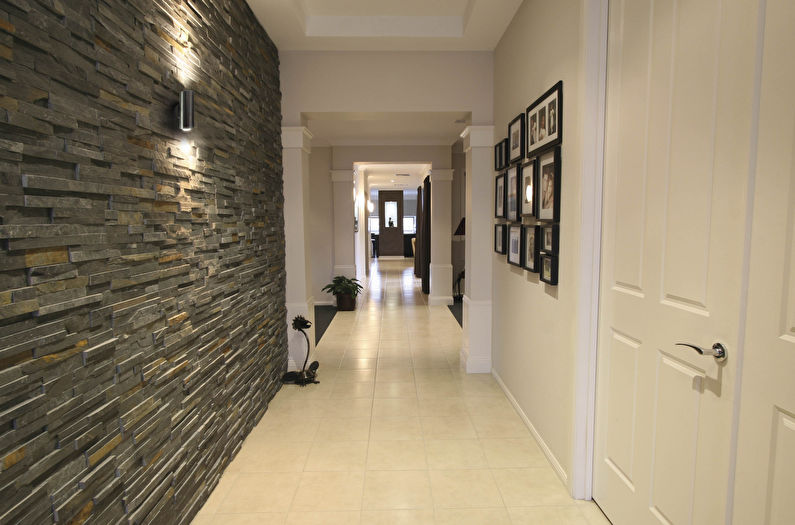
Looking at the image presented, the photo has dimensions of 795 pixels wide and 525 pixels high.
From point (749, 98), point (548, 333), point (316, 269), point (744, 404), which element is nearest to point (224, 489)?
point (548, 333)

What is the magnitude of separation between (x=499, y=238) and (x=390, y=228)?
45.5 ft

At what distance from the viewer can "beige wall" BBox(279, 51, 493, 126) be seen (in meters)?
3.78

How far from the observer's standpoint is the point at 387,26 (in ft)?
11.5

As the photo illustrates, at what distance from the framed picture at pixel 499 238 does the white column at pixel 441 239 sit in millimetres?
4046

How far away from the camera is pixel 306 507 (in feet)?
7.22

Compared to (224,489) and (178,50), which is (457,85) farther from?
(224,489)

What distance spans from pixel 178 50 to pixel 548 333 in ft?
7.77

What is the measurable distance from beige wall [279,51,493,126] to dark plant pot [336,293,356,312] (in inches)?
147

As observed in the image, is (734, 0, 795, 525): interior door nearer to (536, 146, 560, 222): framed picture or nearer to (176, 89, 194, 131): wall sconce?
(536, 146, 560, 222): framed picture

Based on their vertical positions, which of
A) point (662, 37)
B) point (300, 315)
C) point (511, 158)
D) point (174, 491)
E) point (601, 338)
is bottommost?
point (174, 491)

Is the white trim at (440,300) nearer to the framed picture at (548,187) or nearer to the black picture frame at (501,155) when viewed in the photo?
the black picture frame at (501,155)

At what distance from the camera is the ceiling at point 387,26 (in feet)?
10.7

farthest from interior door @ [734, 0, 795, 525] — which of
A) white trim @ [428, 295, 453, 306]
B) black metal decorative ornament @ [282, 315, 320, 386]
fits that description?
white trim @ [428, 295, 453, 306]

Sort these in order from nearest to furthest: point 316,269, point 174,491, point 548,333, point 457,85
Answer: point 174,491 → point 548,333 → point 457,85 → point 316,269
